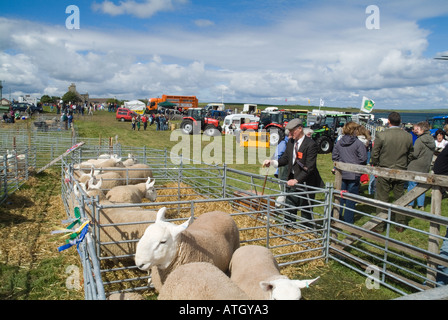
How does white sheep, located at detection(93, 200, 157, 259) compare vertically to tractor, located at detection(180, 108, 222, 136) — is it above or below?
below

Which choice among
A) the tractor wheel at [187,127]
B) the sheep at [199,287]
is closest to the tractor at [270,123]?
the tractor wheel at [187,127]

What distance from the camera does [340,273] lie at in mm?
4277

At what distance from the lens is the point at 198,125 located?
26.0 metres

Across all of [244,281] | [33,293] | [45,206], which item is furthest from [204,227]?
[45,206]

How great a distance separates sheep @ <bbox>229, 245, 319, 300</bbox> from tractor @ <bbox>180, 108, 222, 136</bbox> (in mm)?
22243

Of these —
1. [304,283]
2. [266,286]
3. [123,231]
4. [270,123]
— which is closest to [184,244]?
[266,286]

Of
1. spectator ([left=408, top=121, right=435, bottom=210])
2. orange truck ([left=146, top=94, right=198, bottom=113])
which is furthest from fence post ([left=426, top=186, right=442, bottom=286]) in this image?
orange truck ([left=146, top=94, right=198, bottom=113])

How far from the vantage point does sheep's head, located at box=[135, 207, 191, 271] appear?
8.91ft

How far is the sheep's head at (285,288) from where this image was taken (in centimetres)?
232

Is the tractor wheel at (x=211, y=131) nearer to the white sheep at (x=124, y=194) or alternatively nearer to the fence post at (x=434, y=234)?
the white sheep at (x=124, y=194)

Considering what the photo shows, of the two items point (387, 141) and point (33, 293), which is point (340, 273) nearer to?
point (387, 141)

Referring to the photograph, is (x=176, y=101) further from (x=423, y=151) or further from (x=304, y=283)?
(x=304, y=283)

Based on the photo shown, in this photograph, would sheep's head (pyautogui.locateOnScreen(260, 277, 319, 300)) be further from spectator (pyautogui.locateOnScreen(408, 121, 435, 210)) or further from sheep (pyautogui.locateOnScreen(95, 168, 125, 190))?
spectator (pyautogui.locateOnScreen(408, 121, 435, 210))
